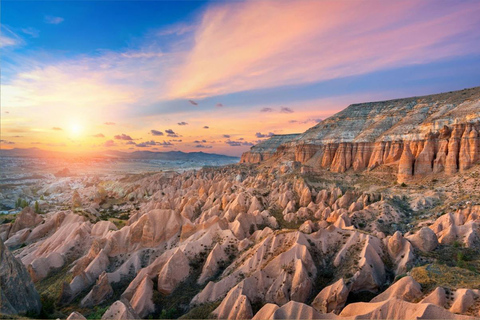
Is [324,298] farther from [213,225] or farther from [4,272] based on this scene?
[4,272]

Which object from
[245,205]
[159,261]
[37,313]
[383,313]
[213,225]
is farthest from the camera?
[245,205]

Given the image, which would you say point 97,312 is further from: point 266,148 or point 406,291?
point 266,148

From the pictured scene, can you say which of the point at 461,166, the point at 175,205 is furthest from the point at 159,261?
the point at 461,166

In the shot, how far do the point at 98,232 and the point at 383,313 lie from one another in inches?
1651

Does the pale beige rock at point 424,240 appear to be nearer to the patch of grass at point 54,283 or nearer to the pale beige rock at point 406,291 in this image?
the pale beige rock at point 406,291

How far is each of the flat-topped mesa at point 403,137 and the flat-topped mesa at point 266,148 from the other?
49151 mm

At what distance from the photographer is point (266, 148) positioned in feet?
550

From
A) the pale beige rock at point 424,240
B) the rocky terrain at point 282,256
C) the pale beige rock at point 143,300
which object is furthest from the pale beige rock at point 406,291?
the pale beige rock at point 143,300

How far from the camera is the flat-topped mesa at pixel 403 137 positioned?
56.1m

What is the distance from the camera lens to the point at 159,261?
29.8 metres

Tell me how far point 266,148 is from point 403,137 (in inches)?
4012

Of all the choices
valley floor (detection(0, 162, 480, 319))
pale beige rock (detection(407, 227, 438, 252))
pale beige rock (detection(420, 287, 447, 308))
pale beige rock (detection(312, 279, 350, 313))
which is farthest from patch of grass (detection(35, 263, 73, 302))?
pale beige rock (detection(407, 227, 438, 252))

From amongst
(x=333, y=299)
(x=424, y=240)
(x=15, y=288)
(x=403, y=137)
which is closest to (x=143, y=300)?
(x=15, y=288)

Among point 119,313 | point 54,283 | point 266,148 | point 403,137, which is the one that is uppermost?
point 403,137
